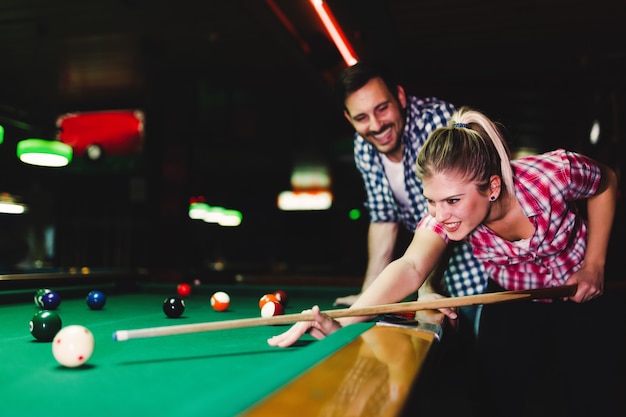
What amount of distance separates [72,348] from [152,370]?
0.18m

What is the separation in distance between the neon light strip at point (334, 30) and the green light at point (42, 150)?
2389 millimetres

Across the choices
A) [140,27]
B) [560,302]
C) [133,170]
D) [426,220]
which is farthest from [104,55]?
[560,302]

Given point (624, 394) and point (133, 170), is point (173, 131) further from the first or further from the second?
point (624, 394)

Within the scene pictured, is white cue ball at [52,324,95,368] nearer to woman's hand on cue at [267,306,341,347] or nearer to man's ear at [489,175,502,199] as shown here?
woman's hand on cue at [267,306,341,347]

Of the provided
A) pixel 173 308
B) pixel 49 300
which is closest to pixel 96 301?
pixel 49 300

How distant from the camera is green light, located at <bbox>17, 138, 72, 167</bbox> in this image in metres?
4.27

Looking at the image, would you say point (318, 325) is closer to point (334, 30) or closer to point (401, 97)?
point (401, 97)

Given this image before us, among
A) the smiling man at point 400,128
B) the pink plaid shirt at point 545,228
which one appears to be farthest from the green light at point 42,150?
the pink plaid shirt at point 545,228

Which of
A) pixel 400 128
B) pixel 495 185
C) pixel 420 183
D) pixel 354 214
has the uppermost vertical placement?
pixel 354 214

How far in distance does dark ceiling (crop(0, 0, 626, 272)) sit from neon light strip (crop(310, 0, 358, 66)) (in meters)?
0.07

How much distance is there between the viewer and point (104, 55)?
570 cm

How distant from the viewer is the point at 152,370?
1045 mm

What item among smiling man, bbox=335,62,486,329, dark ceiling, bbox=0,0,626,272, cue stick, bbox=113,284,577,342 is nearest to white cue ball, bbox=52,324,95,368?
cue stick, bbox=113,284,577,342

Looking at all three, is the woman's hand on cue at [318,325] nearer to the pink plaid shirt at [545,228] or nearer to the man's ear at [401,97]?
the pink plaid shirt at [545,228]
